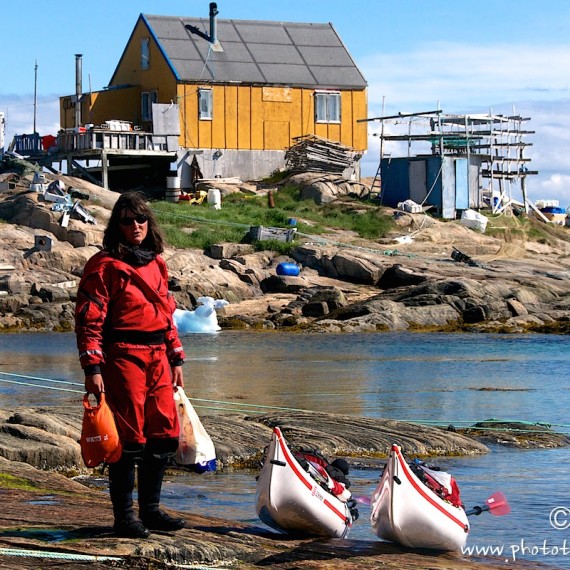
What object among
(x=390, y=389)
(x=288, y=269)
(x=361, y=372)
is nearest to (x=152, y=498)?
(x=390, y=389)

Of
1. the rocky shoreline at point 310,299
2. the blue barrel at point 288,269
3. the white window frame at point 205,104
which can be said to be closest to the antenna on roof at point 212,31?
the white window frame at point 205,104

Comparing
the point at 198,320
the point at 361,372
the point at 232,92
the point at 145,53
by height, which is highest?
the point at 145,53

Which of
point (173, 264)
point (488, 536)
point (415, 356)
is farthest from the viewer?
point (173, 264)

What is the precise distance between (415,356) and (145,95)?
971 inches

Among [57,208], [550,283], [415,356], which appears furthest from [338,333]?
[57,208]

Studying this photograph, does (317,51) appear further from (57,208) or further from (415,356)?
(415,356)

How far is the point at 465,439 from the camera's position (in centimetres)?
1276

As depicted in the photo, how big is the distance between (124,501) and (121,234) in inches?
58.5

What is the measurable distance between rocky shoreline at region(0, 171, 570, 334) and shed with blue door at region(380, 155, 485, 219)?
14.5ft

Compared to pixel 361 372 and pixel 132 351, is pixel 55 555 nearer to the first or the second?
pixel 132 351

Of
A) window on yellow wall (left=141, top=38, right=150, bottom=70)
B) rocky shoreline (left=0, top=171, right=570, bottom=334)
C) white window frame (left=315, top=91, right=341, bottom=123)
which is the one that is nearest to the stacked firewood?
white window frame (left=315, top=91, right=341, bottom=123)

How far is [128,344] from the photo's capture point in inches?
257

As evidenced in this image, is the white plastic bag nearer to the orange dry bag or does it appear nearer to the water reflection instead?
the orange dry bag

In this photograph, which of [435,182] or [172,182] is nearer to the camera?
[172,182]
